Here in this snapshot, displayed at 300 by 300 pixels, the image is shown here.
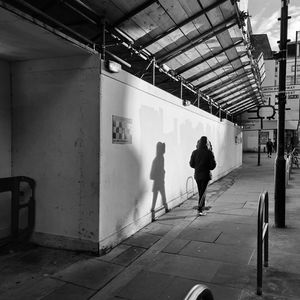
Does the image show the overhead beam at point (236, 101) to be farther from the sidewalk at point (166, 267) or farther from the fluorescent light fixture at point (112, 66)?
the fluorescent light fixture at point (112, 66)

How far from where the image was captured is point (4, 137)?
4.93m

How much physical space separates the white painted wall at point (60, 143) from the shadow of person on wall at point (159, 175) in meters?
2.02

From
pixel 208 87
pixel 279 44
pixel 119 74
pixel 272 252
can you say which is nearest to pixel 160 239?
pixel 272 252

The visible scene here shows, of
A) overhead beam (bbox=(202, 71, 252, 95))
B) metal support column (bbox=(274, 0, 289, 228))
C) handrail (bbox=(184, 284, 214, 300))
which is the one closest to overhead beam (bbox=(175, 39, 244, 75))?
metal support column (bbox=(274, 0, 289, 228))

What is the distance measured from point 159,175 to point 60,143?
2.59 m

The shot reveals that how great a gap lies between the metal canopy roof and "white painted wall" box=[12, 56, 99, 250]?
59 cm

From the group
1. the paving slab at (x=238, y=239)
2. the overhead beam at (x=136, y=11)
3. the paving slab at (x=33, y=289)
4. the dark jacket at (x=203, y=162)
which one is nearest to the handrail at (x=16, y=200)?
the paving slab at (x=33, y=289)

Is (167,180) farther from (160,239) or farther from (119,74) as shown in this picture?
(119,74)

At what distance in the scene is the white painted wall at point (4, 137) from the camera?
481 cm

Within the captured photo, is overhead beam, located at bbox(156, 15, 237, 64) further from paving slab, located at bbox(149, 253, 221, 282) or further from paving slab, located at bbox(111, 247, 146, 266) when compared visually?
paving slab, located at bbox(149, 253, 221, 282)

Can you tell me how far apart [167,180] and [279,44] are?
3.39 m

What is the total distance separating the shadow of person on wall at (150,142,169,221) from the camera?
21.4 ft

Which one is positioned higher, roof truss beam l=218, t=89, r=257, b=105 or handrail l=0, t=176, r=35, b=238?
roof truss beam l=218, t=89, r=257, b=105

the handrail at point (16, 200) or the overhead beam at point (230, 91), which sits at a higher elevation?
the overhead beam at point (230, 91)
